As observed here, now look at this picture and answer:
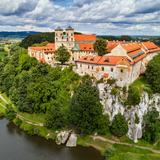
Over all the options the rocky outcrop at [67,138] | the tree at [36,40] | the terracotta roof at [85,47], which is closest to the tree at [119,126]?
the rocky outcrop at [67,138]

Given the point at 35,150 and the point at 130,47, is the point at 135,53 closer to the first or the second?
the point at 130,47

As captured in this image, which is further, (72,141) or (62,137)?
(62,137)

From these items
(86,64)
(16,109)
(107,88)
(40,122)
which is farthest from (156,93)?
(16,109)

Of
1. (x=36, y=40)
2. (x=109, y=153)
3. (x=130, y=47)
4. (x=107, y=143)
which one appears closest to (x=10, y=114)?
(x=107, y=143)

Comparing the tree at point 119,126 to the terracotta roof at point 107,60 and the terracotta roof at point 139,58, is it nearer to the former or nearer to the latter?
the terracotta roof at point 107,60

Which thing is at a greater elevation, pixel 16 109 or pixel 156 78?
pixel 156 78

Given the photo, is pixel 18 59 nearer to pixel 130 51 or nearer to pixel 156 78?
pixel 130 51
